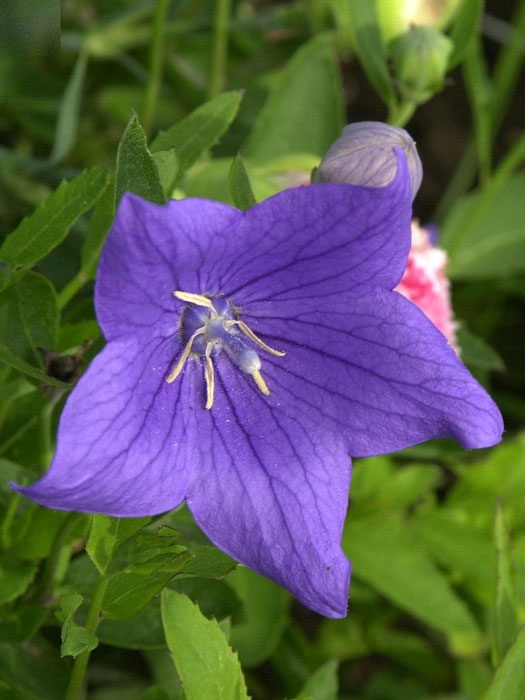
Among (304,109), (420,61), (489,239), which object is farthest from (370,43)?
(489,239)

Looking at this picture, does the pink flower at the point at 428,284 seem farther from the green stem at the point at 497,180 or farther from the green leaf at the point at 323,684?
→ the green leaf at the point at 323,684

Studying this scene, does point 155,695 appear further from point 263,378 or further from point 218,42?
point 218,42

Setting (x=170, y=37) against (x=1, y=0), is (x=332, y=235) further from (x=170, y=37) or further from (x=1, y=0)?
(x=170, y=37)

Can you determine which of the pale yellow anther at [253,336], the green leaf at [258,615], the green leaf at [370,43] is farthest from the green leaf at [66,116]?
the green leaf at [258,615]

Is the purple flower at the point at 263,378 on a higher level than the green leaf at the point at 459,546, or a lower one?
higher

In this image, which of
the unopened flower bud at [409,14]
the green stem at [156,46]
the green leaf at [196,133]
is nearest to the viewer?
the green leaf at [196,133]

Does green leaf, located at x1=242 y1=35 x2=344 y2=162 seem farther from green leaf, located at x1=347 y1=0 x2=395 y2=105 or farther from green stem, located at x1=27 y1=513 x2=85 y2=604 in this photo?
green stem, located at x1=27 y1=513 x2=85 y2=604
